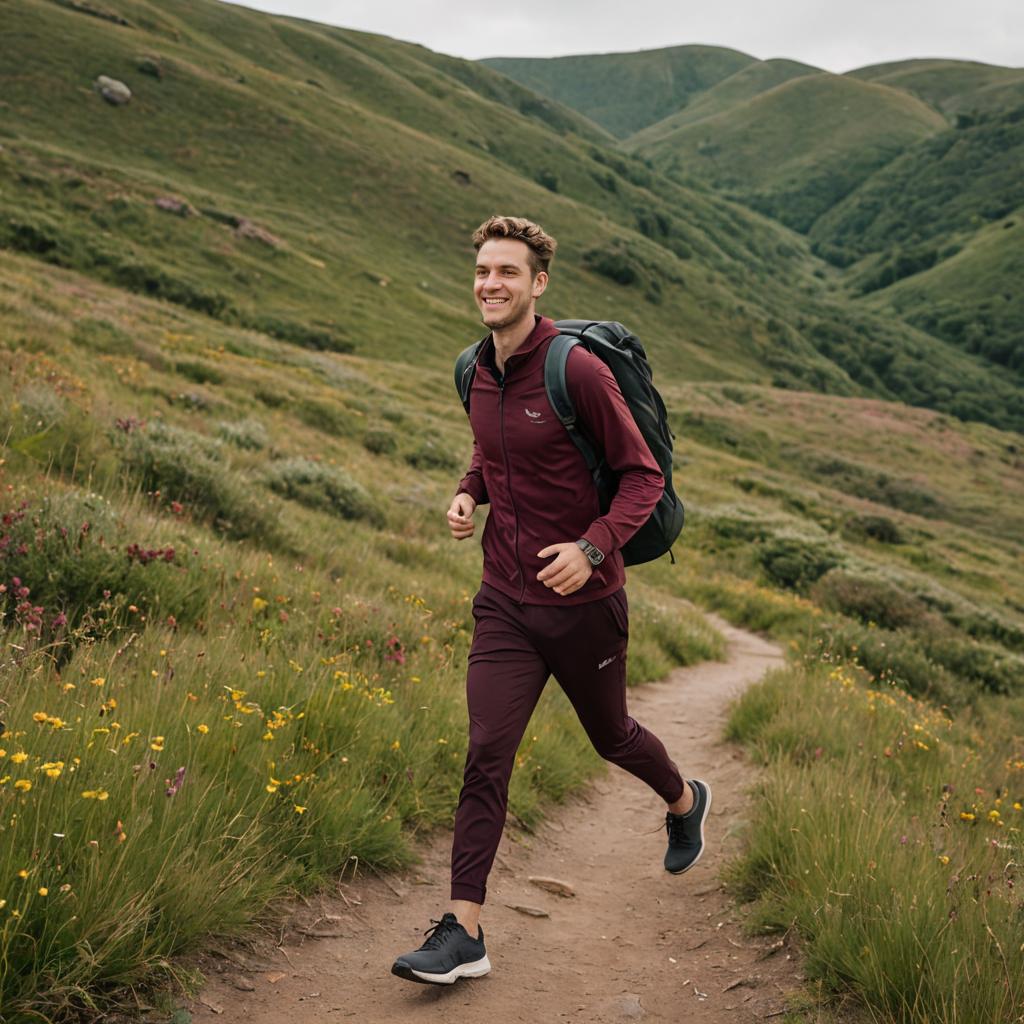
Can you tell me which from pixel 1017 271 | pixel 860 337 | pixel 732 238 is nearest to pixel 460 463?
pixel 860 337

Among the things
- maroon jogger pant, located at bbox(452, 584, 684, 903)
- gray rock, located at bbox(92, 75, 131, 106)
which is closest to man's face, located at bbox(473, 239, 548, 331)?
maroon jogger pant, located at bbox(452, 584, 684, 903)

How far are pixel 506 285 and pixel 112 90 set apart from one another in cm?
6180

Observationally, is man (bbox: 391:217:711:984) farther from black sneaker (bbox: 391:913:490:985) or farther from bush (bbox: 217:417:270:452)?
bush (bbox: 217:417:270:452)

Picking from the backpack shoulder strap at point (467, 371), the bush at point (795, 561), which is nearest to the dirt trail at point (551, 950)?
the backpack shoulder strap at point (467, 371)

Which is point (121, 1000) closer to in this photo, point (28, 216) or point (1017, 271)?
point (28, 216)

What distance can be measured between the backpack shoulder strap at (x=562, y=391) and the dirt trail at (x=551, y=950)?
2145 mm

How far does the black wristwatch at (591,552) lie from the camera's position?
3.27 metres

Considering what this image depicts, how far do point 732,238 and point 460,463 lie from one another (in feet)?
406

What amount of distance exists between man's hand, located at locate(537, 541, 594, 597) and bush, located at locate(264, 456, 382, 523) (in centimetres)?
903

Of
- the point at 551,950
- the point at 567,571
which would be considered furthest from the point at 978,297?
the point at 567,571

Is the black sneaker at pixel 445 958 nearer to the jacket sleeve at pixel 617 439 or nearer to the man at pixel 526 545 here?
the man at pixel 526 545

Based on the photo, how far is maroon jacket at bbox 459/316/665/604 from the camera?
3.45 meters

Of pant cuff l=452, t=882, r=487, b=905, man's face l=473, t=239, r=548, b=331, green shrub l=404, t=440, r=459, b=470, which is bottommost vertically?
green shrub l=404, t=440, r=459, b=470

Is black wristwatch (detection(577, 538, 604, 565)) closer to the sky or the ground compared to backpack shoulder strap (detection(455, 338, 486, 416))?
closer to the ground
